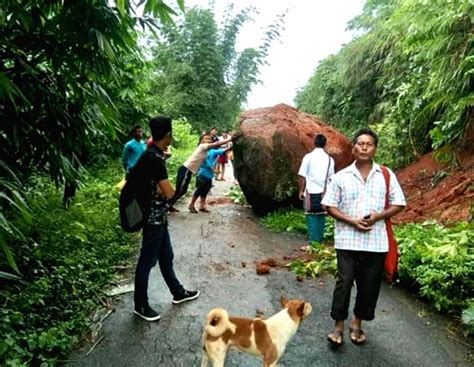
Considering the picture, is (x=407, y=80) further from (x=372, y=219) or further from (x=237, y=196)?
(x=372, y=219)

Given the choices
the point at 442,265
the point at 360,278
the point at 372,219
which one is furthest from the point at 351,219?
the point at 442,265

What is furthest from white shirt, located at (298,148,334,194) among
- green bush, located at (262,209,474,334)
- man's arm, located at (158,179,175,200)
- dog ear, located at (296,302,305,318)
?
dog ear, located at (296,302,305,318)

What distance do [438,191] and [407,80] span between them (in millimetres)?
3541

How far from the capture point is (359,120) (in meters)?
13.4

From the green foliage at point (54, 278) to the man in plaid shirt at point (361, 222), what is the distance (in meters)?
2.25

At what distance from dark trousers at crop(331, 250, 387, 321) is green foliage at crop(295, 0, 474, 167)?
413 cm

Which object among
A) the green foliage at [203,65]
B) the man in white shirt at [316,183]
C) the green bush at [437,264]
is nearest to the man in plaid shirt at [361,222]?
the green bush at [437,264]

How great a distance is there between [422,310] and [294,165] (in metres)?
4.70

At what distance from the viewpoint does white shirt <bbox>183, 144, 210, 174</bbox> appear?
775 cm

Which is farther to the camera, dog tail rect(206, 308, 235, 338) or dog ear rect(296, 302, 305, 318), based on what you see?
dog ear rect(296, 302, 305, 318)

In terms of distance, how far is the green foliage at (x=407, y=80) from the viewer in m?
7.02

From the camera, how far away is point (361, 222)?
3545mm

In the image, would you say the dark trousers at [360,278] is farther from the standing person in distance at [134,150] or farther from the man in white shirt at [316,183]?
the standing person in distance at [134,150]

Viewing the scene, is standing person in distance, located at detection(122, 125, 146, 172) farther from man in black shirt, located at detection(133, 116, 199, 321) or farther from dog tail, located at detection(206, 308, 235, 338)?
dog tail, located at detection(206, 308, 235, 338)
